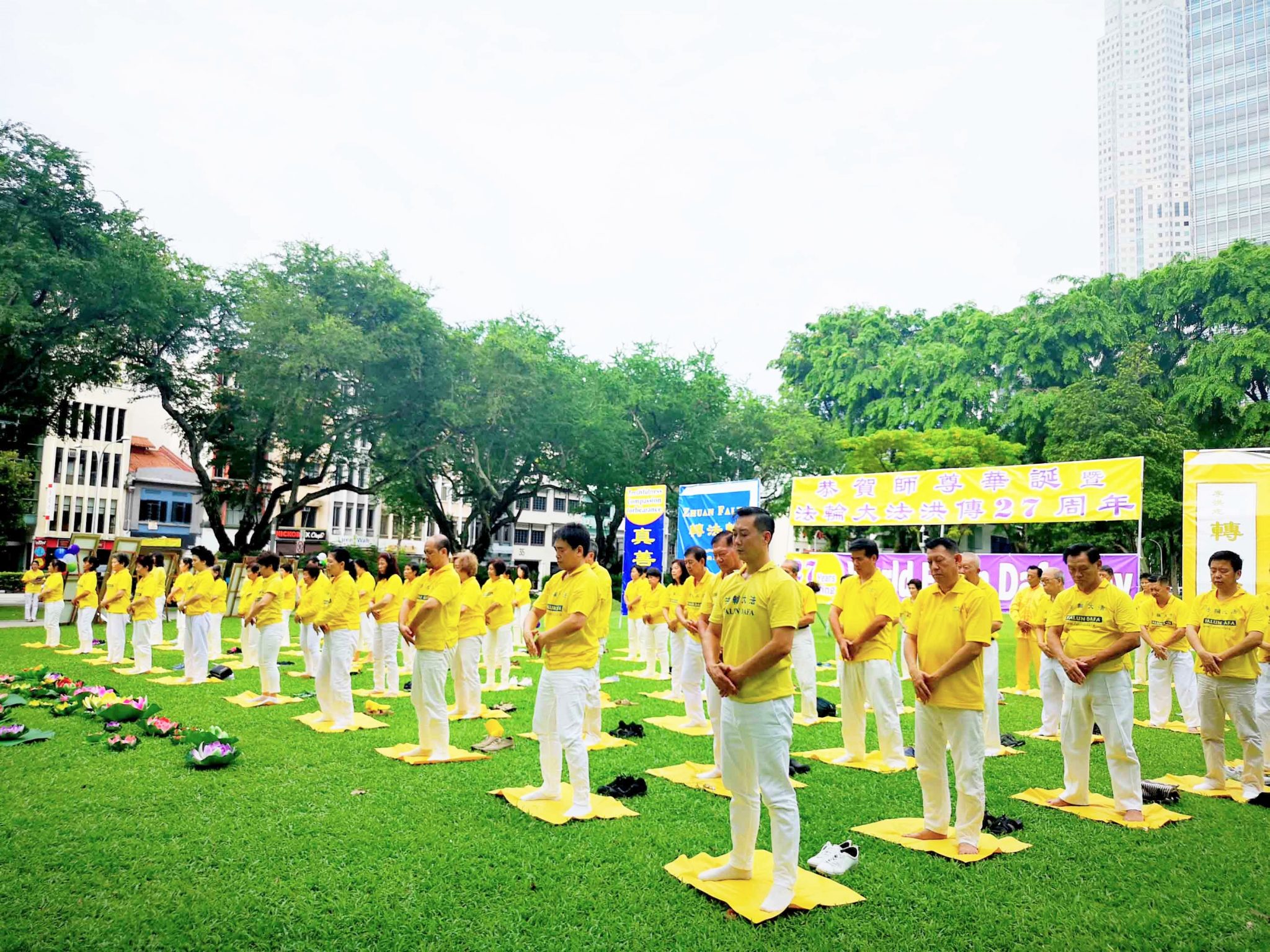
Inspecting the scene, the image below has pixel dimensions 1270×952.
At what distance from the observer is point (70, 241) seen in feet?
68.8

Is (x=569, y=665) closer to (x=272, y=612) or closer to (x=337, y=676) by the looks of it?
(x=337, y=676)

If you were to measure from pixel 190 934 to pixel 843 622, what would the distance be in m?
5.70

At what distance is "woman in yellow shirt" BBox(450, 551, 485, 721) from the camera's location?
29.8ft

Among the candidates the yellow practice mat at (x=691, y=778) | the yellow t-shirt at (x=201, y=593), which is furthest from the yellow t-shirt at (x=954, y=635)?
the yellow t-shirt at (x=201, y=593)

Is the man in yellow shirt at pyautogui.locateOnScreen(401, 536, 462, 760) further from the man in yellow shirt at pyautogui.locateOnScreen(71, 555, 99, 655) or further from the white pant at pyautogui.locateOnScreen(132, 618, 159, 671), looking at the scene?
the man in yellow shirt at pyautogui.locateOnScreen(71, 555, 99, 655)

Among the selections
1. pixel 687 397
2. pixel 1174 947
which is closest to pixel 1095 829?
pixel 1174 947

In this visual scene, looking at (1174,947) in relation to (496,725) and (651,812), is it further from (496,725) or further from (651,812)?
(496,725)

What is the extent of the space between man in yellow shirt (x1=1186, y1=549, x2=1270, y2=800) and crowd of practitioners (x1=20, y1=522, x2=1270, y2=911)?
1 centimetres

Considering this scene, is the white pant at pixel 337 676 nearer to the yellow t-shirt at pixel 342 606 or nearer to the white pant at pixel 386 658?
the yellow t-shirt at pixel 342 606

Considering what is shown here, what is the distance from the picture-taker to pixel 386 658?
11273mm

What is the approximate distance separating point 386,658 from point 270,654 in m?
1.60

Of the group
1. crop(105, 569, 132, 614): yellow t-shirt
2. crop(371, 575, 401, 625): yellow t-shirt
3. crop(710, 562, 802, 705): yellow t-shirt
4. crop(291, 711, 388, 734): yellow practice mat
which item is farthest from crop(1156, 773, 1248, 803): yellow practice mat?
crop(105, 569, 132, 614): yellow t-shirt

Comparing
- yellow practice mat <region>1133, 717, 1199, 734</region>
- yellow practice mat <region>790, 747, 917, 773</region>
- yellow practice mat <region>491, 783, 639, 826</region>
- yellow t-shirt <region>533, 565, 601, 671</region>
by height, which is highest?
yellow t-shirt <region>533, 565, 601, 671</region>

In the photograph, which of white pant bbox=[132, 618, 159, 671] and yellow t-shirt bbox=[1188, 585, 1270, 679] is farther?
white pant bbox=[132, 618, 159, 671]
